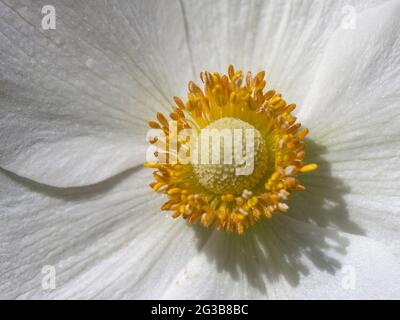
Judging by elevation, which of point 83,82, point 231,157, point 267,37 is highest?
point 267,37

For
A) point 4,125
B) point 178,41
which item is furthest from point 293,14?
point 4,125

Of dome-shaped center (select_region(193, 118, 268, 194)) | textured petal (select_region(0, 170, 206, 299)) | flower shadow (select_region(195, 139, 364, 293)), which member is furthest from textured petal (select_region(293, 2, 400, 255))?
textured petal (select_region(0, 170, 206, 299))

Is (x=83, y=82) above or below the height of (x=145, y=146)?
above

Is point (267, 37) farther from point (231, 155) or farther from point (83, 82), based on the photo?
point (83, 82)

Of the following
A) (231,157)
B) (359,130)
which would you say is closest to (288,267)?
(231,157)

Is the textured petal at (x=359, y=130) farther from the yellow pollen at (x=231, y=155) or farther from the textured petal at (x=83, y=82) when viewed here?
the textured petal at (x=83, y=82)

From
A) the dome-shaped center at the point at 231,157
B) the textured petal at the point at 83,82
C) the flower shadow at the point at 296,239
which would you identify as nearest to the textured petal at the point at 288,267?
the flower shadow at the point at 296,239
